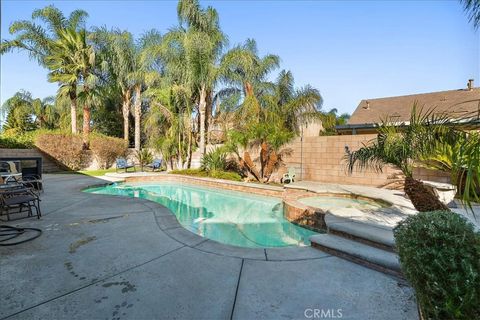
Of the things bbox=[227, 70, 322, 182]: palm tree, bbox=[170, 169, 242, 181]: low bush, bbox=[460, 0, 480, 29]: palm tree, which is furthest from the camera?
bbox=[170, 169, 242, 181]: low bush

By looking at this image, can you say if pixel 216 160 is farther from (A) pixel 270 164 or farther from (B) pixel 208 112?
(B) pixel 208 112

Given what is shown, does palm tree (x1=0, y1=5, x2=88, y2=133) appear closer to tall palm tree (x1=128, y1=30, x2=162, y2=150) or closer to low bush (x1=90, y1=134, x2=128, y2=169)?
low bush (x1=90, y1=134, x2=128, y2=169)

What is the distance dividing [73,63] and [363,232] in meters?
19.6

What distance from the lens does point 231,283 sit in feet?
8.84

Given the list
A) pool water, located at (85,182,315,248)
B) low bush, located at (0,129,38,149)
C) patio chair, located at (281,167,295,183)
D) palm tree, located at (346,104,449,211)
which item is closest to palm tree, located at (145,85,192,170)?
pool water, located at (85,182,315,248)

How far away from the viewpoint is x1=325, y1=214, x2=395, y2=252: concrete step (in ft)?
11.3

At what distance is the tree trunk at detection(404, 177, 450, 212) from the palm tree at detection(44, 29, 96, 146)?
17.9 meters

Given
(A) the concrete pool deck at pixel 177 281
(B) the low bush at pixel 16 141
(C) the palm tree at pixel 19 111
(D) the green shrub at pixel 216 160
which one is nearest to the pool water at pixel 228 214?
(A) the concrete pool deck at pixel 177 281

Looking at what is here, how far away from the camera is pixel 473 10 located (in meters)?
2.26

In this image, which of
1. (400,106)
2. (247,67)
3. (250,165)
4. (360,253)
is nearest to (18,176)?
(250,165)

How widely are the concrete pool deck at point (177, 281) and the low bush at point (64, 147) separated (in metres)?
13.1

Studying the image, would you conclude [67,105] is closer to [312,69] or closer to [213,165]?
[213,165]

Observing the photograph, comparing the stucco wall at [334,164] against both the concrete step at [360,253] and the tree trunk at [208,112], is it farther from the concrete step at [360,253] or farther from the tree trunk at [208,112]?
the concrete step at [360,253]

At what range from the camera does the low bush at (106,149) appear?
52.7ft
